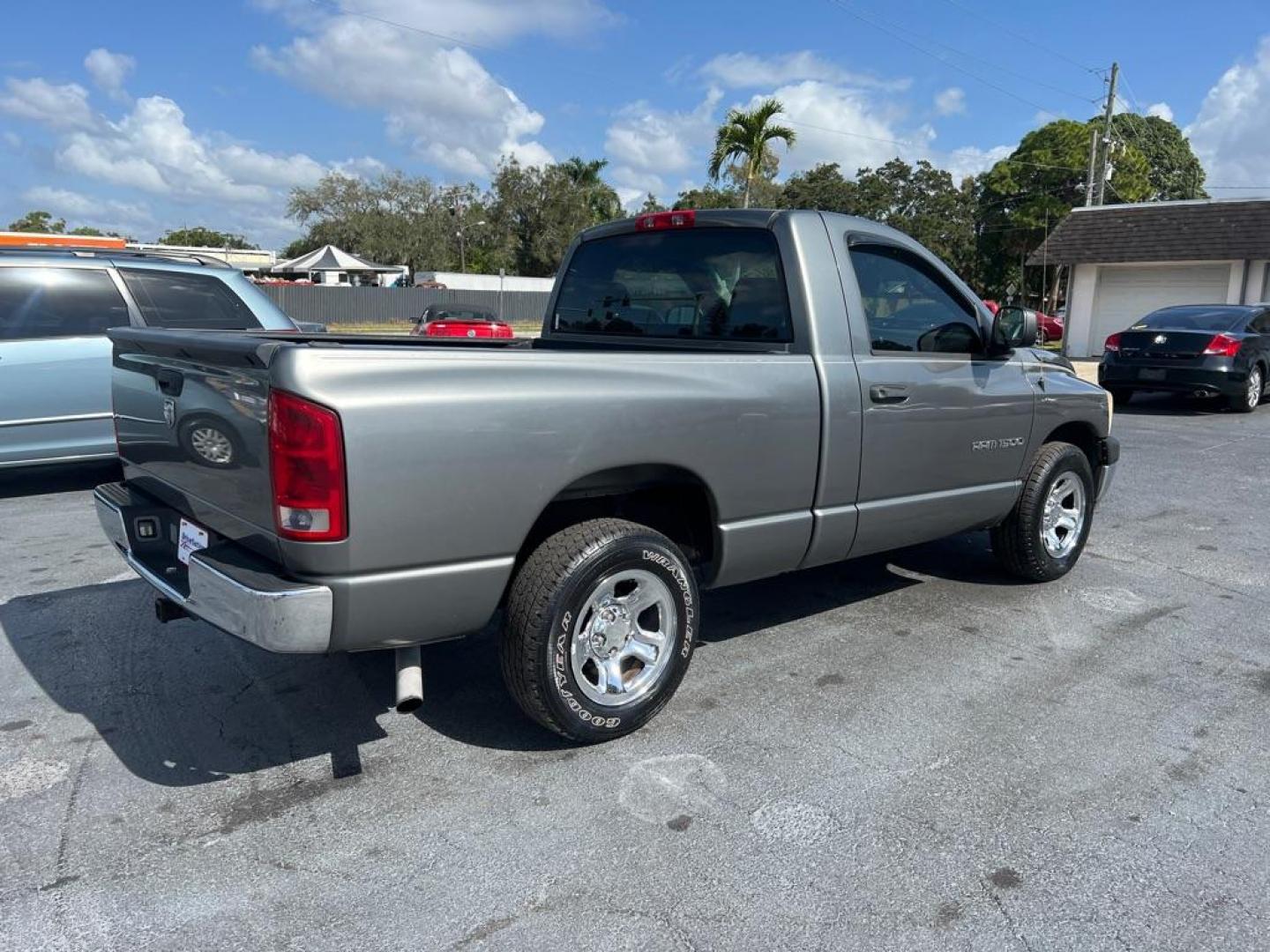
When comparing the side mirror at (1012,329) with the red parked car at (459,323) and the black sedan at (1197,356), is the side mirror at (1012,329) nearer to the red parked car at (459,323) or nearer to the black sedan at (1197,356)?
the black sedan at (1197,356)

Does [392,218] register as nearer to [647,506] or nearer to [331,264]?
[331,264]

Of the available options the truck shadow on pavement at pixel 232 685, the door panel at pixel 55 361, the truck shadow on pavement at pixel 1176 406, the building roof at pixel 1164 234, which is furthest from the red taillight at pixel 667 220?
the building roof at pixel 1164 234

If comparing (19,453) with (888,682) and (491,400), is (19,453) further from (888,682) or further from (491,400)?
(888,682)

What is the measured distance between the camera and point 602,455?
3195 mm

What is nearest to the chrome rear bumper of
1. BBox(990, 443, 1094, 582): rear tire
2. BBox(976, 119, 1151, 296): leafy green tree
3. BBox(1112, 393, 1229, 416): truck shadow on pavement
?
BBox(990, 443, 1094, 582): rear tire

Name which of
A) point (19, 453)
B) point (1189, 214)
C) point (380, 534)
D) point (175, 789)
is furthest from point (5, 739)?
point (1189, 214)

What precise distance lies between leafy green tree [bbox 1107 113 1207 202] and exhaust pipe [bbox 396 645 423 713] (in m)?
62.5

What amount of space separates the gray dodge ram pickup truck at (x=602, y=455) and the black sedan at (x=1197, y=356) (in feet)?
30.6

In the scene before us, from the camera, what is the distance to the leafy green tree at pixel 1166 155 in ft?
187

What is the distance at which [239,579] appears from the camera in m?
2.82

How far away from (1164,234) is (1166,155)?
41975 millimetres

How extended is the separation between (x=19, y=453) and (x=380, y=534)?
5496 millimetres

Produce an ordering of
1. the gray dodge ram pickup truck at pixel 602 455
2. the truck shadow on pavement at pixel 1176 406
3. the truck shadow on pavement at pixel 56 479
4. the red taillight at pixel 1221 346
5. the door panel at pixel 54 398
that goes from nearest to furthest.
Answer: the gray dodge ram pickup truck at pixel 602 455
the door panel at pixel 54 398
the truck shadow on pavement at pixel 56 479
the red taillight at pixel 1221 346
the truck shadow on pavement at pixel 1176 406

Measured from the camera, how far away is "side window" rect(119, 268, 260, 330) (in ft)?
23.7
